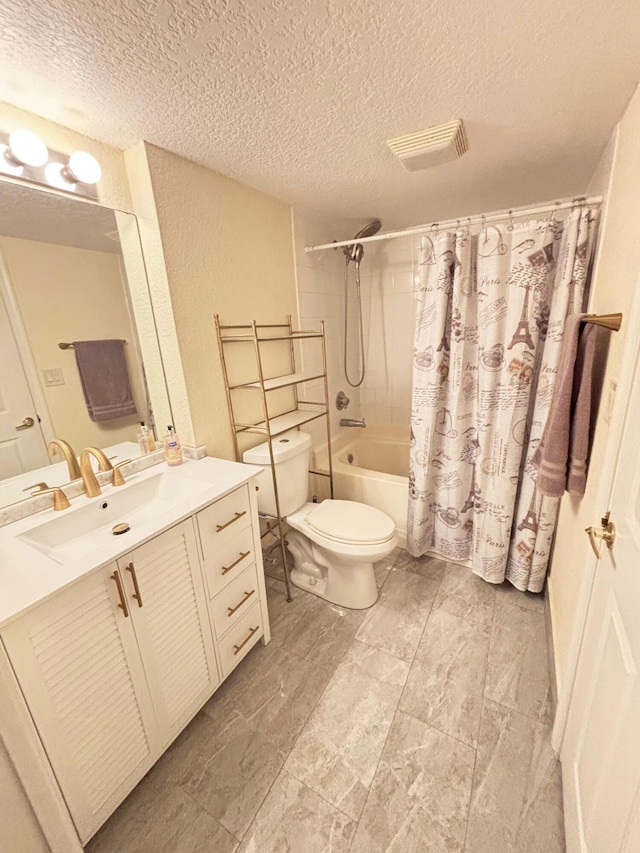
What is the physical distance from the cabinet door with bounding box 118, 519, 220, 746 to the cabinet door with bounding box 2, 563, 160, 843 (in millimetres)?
42

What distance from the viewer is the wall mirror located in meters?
1.16

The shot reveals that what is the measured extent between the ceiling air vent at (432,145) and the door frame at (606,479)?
37.5 inches

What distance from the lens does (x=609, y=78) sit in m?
1.06

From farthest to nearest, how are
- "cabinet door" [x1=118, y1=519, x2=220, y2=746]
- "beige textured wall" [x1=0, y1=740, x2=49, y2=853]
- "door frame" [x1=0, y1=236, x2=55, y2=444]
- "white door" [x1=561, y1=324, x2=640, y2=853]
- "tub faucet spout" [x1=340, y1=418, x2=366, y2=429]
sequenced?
"tub faucet spout" [x1=340, y1=418, x2=366, y2=429], "door frame" [x1=0, y1=236, x2=55, y2=444], "cabinet door" [x1=118, y1=519, x2=220, y2=746], "beige textured wall" [x1=0, y1=740, x2=49, y2=853], "white door" [x1=561, y1=324, x2=640, y2=853]

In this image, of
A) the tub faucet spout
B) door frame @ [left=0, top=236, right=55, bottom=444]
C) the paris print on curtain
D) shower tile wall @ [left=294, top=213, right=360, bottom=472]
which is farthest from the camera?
the tub faucet spout

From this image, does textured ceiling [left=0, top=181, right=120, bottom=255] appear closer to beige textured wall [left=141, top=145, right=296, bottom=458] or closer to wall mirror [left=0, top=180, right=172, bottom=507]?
wall mirror [left=0, top=180, right=172, bottom=507]

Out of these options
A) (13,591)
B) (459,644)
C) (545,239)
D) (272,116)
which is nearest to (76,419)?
(13,591)

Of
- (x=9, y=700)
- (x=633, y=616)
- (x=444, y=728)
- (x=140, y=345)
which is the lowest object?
(x=444, y=728)

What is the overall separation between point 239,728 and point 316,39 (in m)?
2.18

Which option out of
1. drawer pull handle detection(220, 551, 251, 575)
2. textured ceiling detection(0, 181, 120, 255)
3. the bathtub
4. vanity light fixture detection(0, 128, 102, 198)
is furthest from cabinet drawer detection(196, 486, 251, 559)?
Result: vanity light fixture detection(0, 128, 102, 198)

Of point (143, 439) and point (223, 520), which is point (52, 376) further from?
point (223, 520)

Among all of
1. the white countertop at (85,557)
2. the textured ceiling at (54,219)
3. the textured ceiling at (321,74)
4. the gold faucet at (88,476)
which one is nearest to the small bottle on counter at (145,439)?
the white countertop at (85,557)

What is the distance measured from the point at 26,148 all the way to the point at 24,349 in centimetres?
63

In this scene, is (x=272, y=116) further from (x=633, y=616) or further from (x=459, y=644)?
(x=459, y=644)
